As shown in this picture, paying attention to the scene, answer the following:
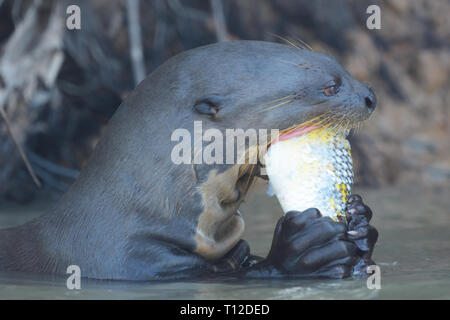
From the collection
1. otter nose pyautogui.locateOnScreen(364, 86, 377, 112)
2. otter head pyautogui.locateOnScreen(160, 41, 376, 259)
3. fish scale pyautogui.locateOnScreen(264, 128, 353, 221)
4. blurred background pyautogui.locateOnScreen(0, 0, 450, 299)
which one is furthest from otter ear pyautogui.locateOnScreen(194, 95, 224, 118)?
blurred background pyautogui.locateOnScreen(0, 0, 450, 299)

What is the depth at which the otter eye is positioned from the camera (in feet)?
8.48

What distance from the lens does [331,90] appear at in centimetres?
260

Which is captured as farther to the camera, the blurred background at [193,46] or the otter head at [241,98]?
the blurred background at [193,46]

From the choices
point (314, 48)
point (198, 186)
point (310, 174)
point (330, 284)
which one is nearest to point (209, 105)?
point (198, 186)


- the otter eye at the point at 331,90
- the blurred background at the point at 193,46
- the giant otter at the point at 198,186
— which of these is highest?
the blurred background at the point at 193,46

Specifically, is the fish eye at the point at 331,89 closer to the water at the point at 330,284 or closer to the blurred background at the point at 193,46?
the water at the point at 330,284

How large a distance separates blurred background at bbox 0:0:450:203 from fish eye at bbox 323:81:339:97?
115 inches

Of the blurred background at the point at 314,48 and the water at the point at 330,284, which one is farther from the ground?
the blurred background at the point at 314,48

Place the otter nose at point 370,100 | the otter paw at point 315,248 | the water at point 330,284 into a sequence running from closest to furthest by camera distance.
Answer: the water at point 330,284, the otter paw at point 315,248, the otter nose at point 370,100

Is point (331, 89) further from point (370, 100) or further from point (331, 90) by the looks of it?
point (370, 100)

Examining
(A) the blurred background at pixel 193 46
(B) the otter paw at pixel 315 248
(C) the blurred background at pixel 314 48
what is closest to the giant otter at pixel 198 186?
(B) the otter paw at pixel 315 248

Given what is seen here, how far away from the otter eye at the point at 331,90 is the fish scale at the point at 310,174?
5.6 inches

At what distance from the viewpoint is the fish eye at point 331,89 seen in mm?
2586
